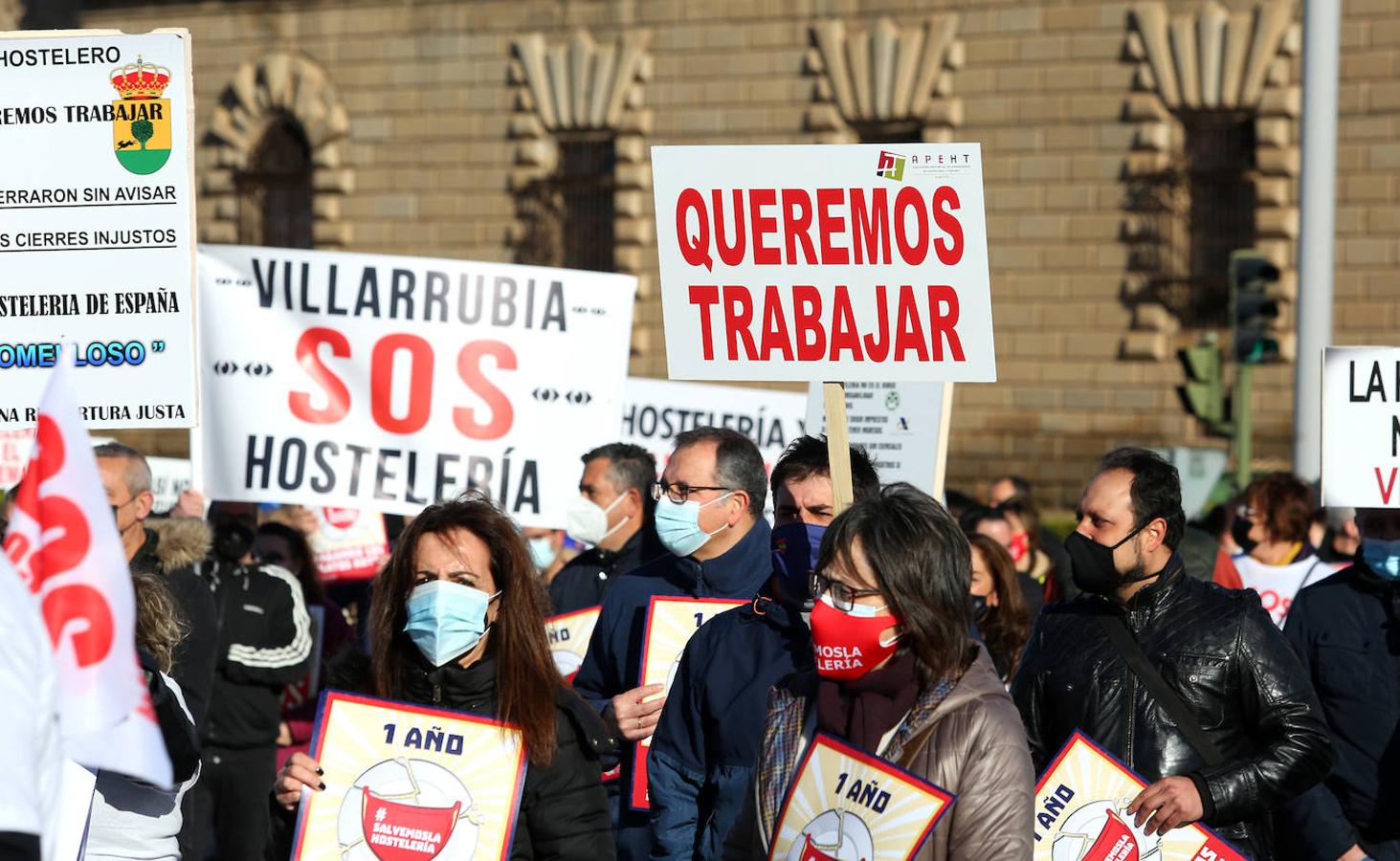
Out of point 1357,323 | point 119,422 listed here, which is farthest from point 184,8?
point 119,422

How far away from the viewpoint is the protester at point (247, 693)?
7207mm

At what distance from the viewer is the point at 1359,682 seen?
5500 mm

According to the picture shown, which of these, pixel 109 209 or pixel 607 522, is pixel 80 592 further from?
pixel 607 522

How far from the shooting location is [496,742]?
3736 mm

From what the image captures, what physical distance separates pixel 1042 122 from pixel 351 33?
8.58 meters

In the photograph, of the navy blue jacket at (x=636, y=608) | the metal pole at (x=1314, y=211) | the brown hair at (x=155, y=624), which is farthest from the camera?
the metal pole at (x=1314, y=211)

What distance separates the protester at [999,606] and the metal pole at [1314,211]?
6.09m

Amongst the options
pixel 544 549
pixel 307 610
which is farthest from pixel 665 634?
pixel 544 549

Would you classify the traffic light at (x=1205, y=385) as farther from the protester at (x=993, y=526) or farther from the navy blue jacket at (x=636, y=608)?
the navy blue jacket at (x=636, y=608)

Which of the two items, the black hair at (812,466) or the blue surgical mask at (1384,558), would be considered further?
the blue surgical mask at (1384,558)

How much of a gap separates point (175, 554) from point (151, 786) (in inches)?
89.3

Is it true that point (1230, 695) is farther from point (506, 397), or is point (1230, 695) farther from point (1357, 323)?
point (1357, 323)

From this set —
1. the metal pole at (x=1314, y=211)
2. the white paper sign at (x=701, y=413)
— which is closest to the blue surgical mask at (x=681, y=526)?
the white paper sign at (x=701, y=413)

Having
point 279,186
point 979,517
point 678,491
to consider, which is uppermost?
point 279,186
